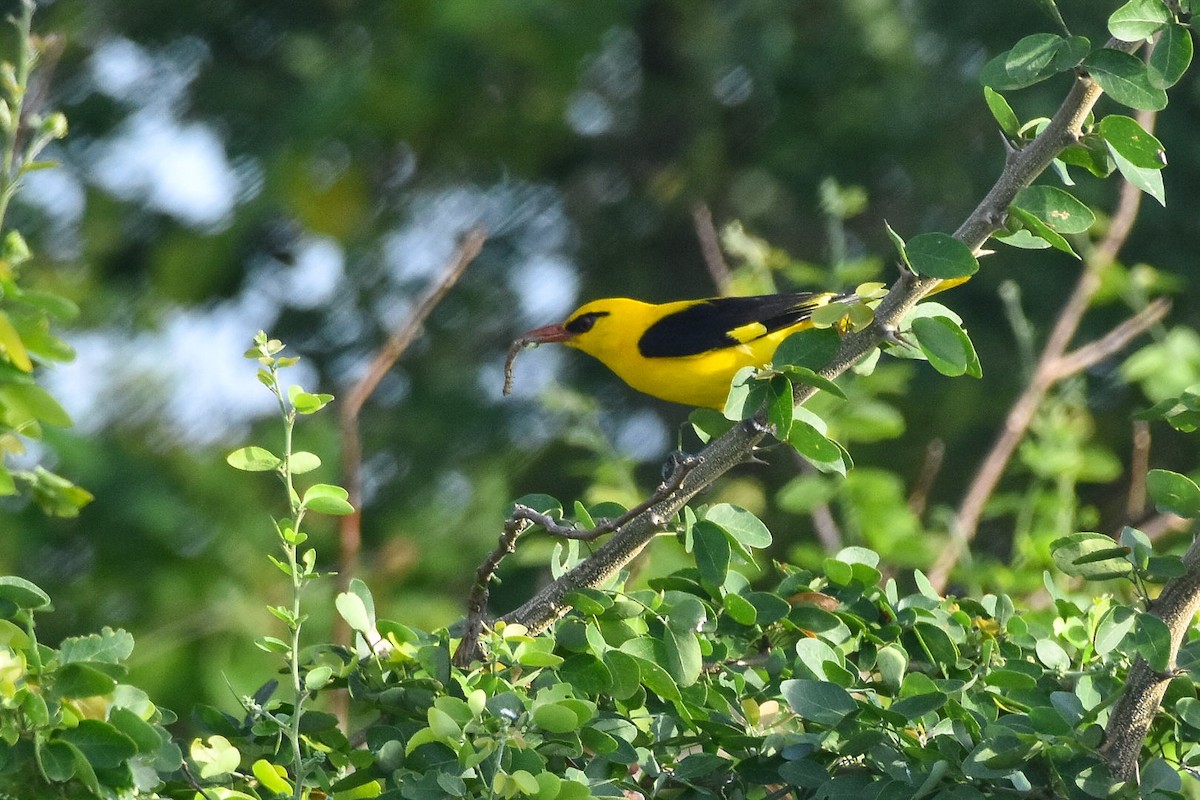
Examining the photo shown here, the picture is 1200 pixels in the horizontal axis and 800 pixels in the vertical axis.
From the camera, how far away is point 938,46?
7637 millimetres

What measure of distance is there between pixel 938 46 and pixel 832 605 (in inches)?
261

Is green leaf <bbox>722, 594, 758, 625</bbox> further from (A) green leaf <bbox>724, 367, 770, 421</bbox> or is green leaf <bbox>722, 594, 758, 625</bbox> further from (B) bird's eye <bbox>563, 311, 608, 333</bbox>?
(B) bird's eye <bbox>563, 311, 608, 333</bbox>

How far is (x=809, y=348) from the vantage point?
1.47 m

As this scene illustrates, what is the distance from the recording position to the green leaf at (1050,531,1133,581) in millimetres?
1345

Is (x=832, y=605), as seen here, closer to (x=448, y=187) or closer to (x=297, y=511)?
(x=297, y=511)

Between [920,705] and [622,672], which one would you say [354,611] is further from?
[920,705]

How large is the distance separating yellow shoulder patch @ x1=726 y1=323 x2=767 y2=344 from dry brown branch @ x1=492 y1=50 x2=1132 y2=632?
6.46ft

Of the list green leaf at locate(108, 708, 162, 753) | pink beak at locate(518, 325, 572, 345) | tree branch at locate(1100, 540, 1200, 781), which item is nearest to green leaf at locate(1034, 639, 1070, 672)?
tree branch at locate(1100, 540, 1200, 781)

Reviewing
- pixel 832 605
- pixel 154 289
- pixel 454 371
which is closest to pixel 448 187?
pixel 454 371

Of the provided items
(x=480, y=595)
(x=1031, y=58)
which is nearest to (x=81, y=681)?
(x=480, y=595)

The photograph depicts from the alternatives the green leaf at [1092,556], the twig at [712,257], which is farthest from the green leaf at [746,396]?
the twig at [712,257]

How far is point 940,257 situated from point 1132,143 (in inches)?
8.6

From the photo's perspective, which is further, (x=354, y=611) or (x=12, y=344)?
(x=354, y=611)

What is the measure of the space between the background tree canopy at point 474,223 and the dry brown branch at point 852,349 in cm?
367
